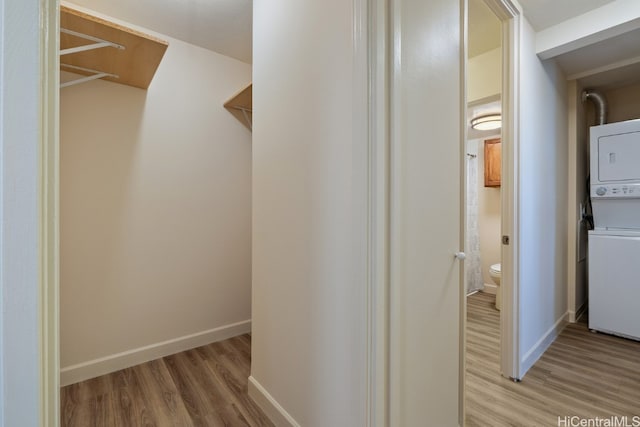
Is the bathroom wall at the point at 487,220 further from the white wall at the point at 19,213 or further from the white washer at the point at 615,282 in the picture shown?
the white wall at the point at 19,213

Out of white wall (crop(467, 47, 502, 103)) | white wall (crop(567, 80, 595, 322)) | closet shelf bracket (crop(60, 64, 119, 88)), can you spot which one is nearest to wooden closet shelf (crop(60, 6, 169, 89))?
closet shelf bracket (crop(60, 64, 119, 88))

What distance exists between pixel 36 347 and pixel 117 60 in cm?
181

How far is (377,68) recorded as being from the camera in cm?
93

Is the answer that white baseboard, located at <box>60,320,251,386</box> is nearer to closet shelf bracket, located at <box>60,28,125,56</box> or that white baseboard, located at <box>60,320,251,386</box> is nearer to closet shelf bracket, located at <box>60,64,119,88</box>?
closet shelf bracket, located at <box>60,64,119,88</box>

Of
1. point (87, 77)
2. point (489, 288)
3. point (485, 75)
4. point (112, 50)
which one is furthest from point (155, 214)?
point (489, 288)

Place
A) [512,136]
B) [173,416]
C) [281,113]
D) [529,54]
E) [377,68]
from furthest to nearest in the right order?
1. [529,54]
2. [512,136]
3. [173,416]
4. [281,113]
5. [377,68]

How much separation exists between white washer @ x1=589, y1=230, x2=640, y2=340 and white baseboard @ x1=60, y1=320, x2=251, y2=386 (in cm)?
307

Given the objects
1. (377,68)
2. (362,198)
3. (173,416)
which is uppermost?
(377,68)

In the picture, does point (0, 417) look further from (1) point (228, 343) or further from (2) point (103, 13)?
(2) point (103, 13)

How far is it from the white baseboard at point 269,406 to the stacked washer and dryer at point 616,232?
110 inches

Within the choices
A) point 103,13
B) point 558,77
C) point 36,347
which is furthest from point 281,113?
point 558,77

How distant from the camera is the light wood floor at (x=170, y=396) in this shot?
1.54 meters

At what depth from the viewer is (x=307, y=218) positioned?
1267mm

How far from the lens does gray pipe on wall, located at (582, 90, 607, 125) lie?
2.88 meters
